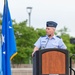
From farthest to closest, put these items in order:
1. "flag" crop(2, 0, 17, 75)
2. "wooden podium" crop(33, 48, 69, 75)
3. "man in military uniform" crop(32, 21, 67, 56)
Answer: "flag" crop(2, 0, 17, 75), "man in military uniform" crop(32, 21, 67, 56), "wooden podium" crop(33, 48, 69, 75)

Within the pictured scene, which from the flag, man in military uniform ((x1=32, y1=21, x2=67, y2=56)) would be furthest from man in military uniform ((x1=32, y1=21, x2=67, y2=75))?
the flag

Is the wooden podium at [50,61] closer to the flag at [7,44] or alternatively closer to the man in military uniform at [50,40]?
the man in military uniform at [50,40]

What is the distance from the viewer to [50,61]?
606cm

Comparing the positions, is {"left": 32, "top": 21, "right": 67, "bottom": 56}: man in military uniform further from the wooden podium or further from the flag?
the flag

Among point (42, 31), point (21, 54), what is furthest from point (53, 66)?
point (42, 31)

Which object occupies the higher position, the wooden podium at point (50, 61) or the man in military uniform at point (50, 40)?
the man in military uniform at point (50, 40)

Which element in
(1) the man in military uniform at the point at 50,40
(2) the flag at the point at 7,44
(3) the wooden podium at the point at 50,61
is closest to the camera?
(3) the wooden podium at the point at 50,61

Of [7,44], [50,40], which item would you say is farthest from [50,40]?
[7,44]

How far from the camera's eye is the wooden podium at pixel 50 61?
19.7 ft

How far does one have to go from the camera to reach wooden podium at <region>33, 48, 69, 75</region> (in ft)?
19.7

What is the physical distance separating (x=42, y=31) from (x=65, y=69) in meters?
31.3

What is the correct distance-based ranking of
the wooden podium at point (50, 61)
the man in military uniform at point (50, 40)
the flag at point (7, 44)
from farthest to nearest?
the flag at point (7, 44) < the man in military uniform at point (50, 40) < the wooden podium at point (50, 61)

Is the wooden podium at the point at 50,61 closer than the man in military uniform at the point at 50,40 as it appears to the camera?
Yes

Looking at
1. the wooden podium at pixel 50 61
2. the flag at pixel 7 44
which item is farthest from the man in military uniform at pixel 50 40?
the flag at pixel 7 44
